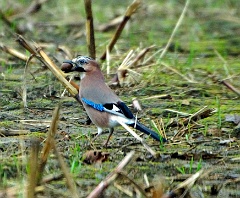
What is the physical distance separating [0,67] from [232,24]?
4.74 m

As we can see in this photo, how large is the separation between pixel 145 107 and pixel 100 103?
120 centimetres

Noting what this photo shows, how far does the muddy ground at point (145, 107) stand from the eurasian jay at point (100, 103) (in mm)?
159

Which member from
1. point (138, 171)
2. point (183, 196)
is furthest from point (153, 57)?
point (183, 196)

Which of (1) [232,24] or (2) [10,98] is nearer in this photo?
(2) [10,98]

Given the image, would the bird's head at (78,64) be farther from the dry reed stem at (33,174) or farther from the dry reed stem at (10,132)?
the dry reed stem at (33,174)

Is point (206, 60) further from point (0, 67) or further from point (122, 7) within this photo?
point (122, 7)

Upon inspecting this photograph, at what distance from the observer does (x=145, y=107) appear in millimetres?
7066

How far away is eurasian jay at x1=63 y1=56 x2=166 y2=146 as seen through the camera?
5684 mm

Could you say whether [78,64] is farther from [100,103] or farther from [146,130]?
[146,130]

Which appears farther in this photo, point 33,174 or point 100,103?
point 100,103

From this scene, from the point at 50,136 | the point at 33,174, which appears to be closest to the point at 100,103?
the point at 50,136

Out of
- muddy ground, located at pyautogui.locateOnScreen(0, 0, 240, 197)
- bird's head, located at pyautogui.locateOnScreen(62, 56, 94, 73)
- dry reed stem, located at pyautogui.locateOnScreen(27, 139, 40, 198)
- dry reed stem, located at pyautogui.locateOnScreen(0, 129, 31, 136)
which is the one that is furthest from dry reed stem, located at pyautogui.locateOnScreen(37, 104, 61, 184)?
bird's head, located at pyautogui.locateOnScreen(62, 56, 94, 73)

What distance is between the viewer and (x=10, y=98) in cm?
727

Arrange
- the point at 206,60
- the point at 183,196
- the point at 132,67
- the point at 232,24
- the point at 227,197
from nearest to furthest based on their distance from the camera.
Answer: the point at 183,196, the point at 227,197, the point at 132,67, the point at 206,60, the point at 232,24
